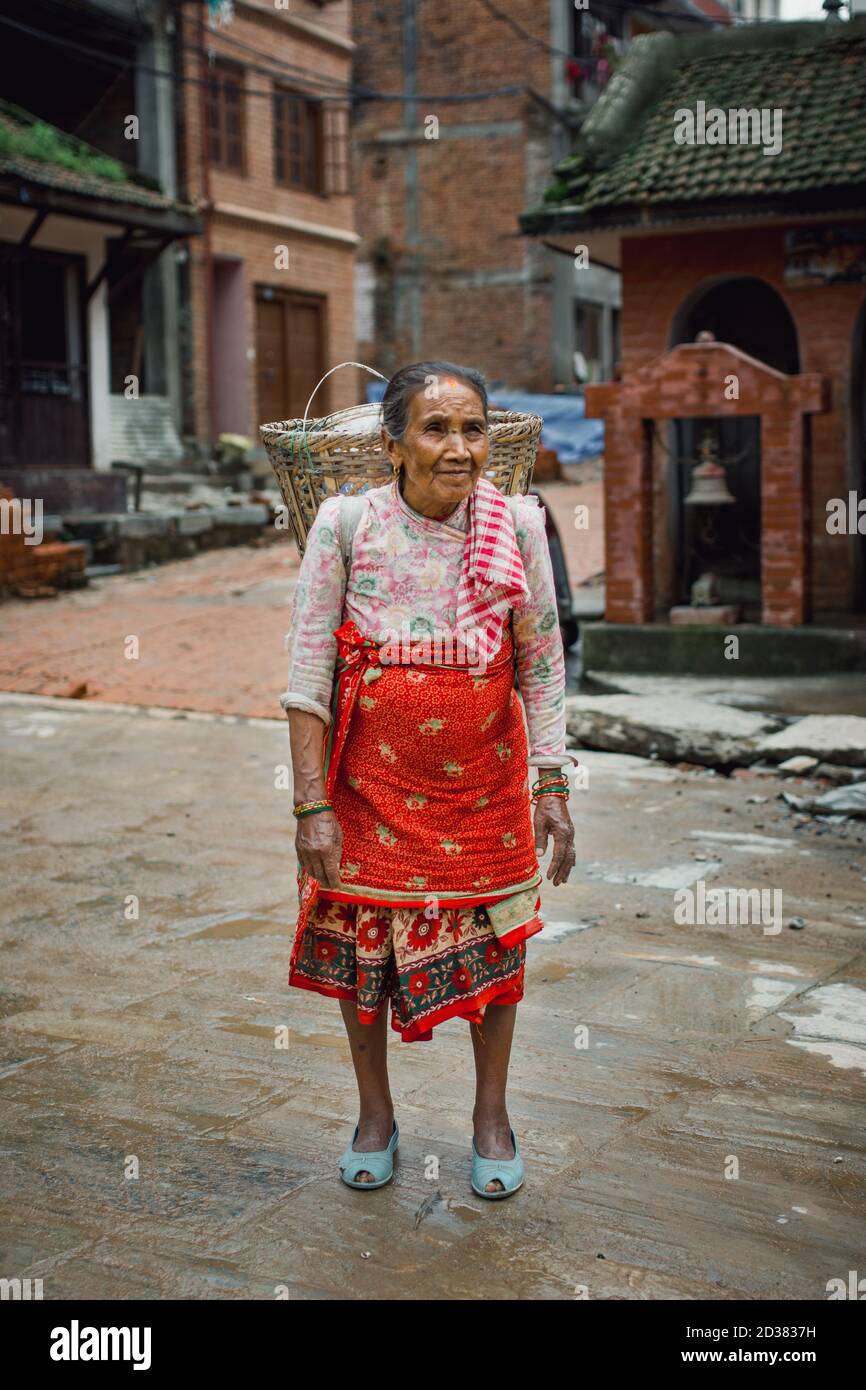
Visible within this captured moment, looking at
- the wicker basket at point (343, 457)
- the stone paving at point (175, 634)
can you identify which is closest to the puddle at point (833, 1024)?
the wicker basket at point (343, 457)

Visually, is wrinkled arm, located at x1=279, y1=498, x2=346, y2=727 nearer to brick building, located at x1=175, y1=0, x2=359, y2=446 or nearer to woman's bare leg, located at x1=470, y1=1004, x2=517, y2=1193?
woman's bare leg, located at x1=470, y1=1004, x2=517, y2=1193

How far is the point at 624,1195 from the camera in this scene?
10.4 ft

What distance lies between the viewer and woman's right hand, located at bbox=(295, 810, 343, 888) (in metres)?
3.09

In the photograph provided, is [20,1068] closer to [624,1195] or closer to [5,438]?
[624,1195]

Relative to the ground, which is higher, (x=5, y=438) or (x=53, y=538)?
(x=5, y=438)

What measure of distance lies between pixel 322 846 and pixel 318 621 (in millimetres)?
479

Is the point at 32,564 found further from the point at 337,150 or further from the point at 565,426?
the point at 337,150

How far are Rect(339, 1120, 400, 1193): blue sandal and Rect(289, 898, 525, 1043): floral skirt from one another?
0.95 ft

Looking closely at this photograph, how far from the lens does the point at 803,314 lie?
11.3 m

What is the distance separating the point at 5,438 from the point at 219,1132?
15.3 m

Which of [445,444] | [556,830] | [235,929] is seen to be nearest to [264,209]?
[235,929]

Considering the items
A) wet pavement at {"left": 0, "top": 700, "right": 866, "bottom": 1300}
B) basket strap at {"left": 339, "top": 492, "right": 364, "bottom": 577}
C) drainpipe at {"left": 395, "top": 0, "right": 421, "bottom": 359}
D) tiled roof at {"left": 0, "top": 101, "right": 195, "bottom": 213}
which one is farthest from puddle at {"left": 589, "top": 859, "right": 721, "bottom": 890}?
drainpipe at {"left": 395, "top": 0, "right": 421, "bottom": 359}

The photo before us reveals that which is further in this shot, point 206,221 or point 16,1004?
point 206,221

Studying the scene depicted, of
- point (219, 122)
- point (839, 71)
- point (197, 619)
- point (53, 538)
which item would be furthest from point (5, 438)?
point (839, 71)
